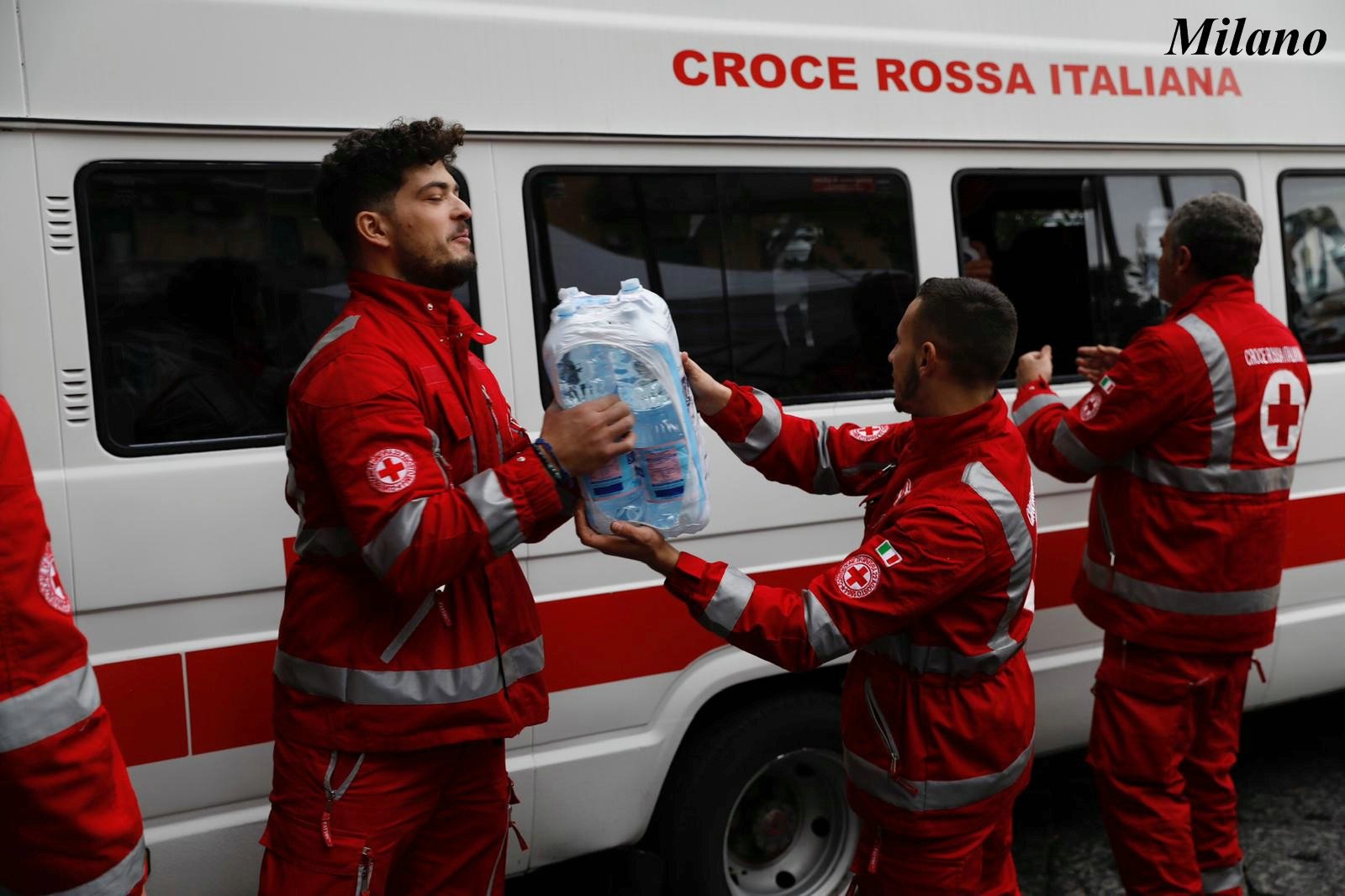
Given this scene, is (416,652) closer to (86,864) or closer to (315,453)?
(315,453)

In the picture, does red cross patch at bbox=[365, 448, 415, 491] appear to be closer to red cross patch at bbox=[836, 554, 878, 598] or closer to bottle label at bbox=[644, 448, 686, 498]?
bottle label at bbox=[644, 448, 686, 498]

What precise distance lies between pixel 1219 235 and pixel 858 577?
180 cm

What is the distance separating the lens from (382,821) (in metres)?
2.32

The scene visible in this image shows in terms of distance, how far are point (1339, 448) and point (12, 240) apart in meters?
4.10

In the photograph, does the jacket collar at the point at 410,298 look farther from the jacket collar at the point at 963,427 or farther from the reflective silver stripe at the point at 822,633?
the jacket collar at the point at 963,427

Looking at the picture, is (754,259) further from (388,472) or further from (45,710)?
(45,710)

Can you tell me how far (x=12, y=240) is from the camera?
267 centimetres

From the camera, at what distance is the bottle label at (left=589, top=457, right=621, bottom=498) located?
2.25 m

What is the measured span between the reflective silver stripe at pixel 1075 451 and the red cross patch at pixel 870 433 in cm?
72

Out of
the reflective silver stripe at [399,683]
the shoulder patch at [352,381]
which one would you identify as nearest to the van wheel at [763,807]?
the reflective silver stripe at [399,683]

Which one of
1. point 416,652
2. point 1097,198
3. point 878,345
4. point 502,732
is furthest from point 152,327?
point 1097,198

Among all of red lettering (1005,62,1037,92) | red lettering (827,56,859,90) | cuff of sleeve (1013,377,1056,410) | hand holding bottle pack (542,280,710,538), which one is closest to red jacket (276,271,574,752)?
hand holding bottle pack (542,280,710,538)

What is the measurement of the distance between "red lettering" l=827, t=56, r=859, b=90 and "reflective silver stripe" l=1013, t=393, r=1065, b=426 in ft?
3.40

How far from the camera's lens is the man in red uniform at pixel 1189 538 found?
11.0 feet
